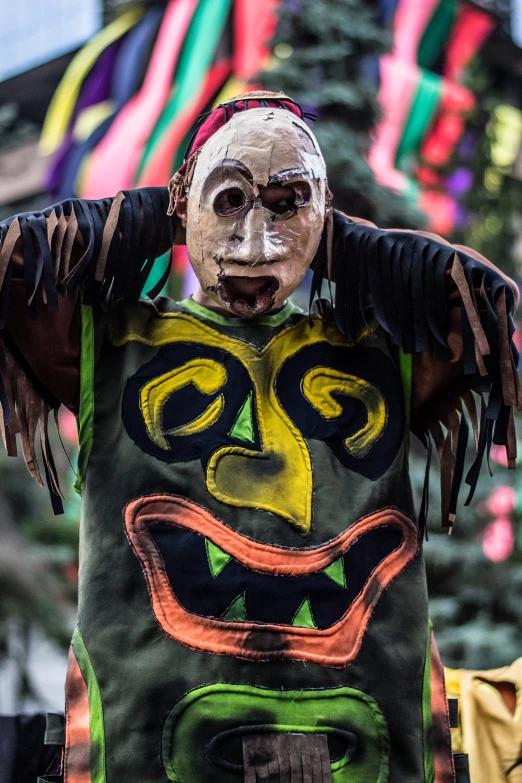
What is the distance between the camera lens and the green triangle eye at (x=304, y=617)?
6.36 ft

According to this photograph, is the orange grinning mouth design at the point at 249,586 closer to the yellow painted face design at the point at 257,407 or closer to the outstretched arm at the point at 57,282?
the yellow painted face design at the point at 257,407

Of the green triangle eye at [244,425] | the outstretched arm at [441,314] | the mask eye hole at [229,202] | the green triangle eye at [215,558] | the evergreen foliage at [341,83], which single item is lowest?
the green triangle eye at [215,558]

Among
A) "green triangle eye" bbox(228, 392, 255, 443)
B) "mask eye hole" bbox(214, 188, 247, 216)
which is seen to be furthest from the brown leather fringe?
"mask eye hole" bbox(214, 188, 247, 216)

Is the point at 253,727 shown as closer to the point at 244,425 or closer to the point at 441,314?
the point at 244,425

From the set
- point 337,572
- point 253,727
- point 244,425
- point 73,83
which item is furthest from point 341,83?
point 253,727

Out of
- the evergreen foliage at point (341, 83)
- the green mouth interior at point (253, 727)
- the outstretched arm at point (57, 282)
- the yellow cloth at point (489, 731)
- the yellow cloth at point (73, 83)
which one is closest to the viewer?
the green mouth interior at point (253, 727)

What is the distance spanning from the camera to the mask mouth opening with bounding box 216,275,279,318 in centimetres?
202

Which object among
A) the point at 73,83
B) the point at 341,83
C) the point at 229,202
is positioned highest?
the point at 73,83

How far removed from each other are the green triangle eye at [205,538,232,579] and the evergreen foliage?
3413 mm

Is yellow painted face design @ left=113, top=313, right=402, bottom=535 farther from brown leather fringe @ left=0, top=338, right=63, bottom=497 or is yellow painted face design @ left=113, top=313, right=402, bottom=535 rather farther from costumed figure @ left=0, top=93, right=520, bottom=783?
brown leather fringe @ left=0, top=338, right=63, bottom=497

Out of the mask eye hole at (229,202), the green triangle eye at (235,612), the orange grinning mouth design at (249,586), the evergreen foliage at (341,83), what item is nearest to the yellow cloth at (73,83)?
the evergreen foliage at (341,83)

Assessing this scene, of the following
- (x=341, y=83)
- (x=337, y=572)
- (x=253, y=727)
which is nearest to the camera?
(x=253, y=727)

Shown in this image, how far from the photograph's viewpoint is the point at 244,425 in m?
2.07

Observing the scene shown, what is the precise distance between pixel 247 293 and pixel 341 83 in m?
3.77
